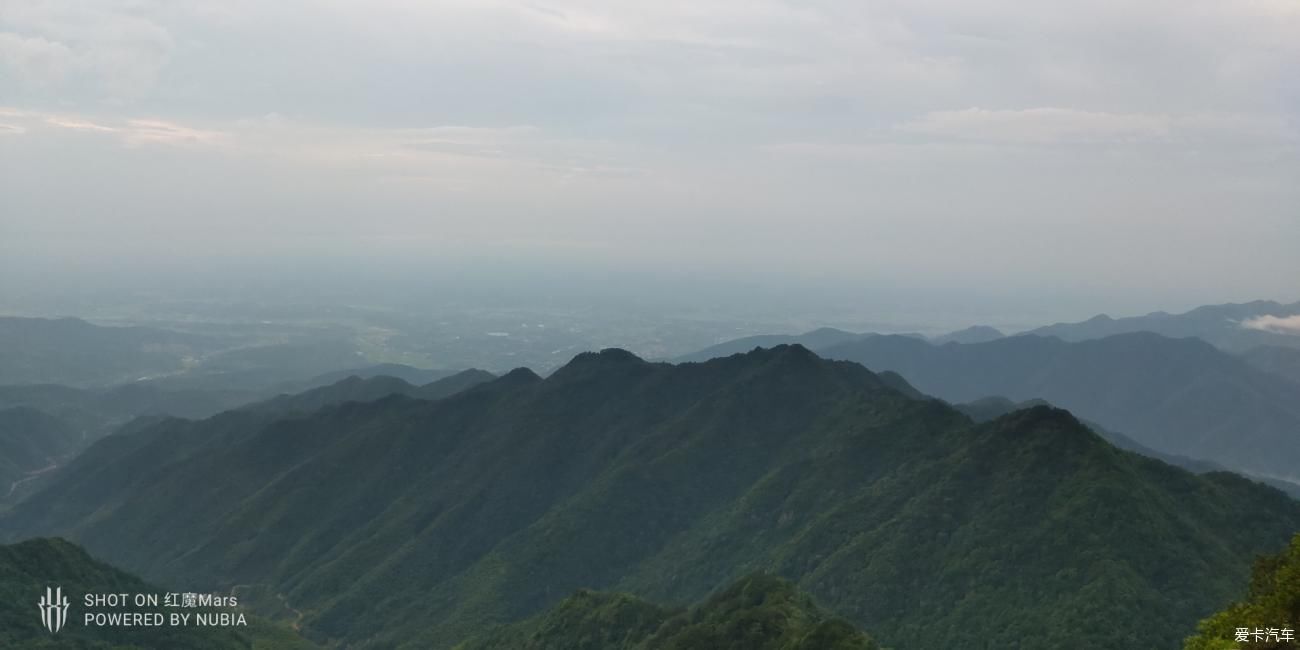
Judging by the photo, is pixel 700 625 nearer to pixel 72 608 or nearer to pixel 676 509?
pixel 676 509

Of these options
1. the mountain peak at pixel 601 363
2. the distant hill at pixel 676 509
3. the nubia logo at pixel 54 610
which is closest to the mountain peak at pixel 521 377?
the distant hill at pixel 676 509

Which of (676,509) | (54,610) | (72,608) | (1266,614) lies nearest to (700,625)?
(1266,614)

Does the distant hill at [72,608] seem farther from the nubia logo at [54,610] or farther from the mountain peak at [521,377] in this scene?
the mountain peak at [521,377]

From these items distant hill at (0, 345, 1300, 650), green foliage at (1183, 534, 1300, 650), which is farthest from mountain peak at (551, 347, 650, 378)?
green foliage at (1183, 534, 1300, 650)

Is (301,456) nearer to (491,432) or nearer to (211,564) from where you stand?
(211,564)

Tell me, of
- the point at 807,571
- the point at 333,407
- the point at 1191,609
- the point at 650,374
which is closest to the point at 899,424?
the point at 807,571
